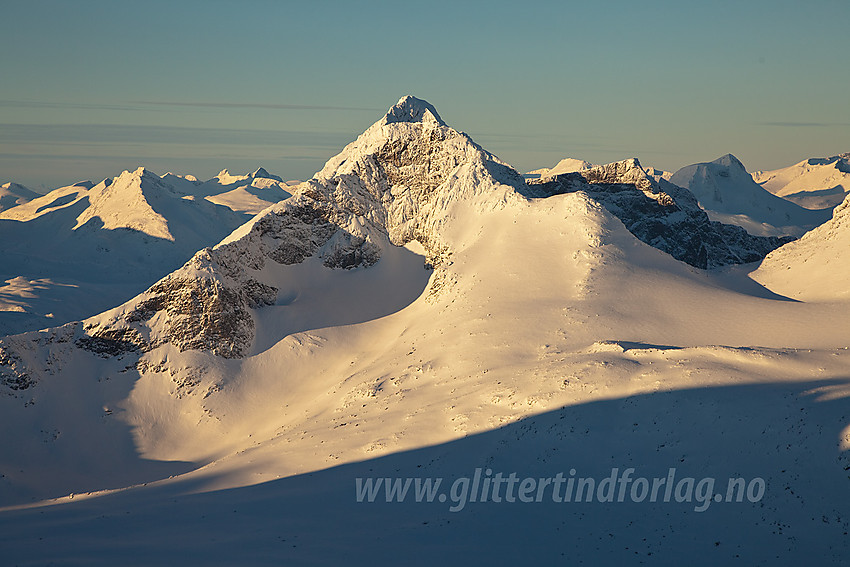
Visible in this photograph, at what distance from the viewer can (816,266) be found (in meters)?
68.3

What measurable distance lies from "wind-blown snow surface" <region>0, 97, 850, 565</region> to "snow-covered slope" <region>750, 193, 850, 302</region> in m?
3.78

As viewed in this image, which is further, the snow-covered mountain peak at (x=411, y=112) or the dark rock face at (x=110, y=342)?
the snow-covered mountain peak at (x=411, y=112)

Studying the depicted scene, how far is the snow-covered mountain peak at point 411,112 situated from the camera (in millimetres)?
92812

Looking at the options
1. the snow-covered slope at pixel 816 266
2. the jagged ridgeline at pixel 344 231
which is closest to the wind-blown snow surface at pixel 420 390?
the jagged ridgeline at pixel 344 231

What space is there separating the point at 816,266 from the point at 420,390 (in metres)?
49.6

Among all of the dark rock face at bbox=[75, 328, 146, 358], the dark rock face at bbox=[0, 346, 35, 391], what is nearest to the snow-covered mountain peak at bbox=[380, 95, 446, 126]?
the dark rock face at bbox=[75, 328, 146, 358]

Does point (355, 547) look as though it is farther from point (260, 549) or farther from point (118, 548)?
point (118, 548)

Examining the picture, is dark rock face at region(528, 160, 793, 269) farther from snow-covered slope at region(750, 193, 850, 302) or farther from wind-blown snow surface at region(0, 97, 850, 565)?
snow-covered slope at region(750, 193, 850, 302)

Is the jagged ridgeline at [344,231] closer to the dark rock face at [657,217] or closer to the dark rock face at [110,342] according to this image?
the dark rock face at [110,342]

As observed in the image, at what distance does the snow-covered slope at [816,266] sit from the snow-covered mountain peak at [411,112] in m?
48.3

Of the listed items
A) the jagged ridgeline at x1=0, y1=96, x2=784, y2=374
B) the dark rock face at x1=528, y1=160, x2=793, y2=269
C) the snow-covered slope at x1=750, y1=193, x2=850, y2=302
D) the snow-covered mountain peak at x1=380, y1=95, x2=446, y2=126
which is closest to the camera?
the snow-covered slope at x1=750, y1=193, x2=850, y2=302

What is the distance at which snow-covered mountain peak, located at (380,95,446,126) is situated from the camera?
92.8 meters

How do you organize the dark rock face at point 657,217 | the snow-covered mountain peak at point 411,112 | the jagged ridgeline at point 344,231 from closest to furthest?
1. the jagged ridgeline at point 344,231
2. the snow-covered mountain peak at point 411,112
3. the dark rock face at point 657,217

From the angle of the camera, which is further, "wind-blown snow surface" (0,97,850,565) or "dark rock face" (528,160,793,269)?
"dark rock face" (528,160,793,269)
